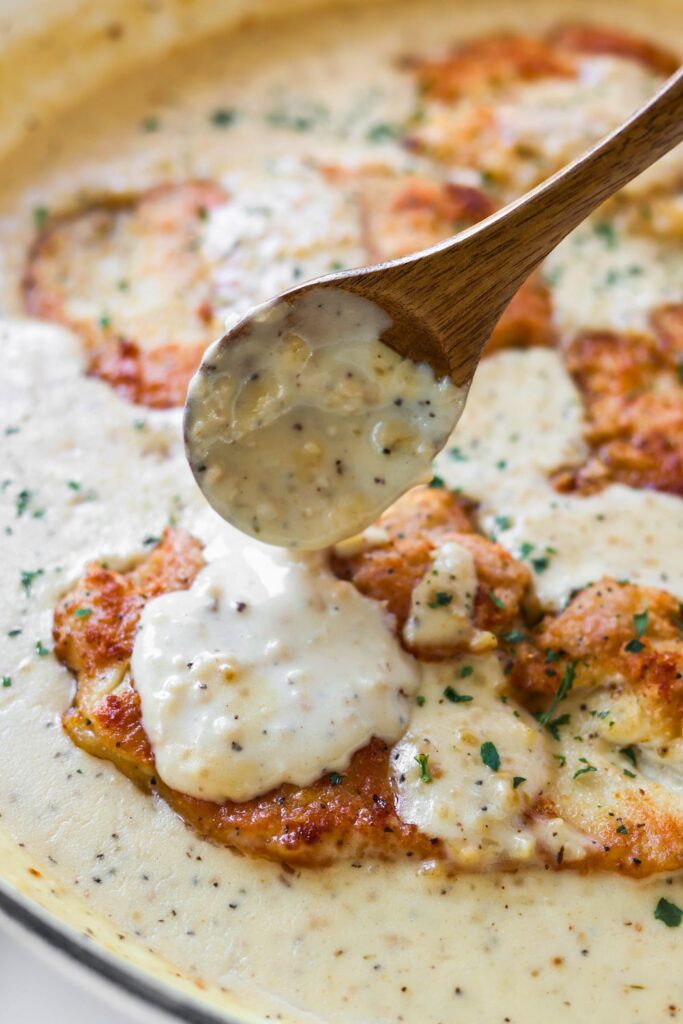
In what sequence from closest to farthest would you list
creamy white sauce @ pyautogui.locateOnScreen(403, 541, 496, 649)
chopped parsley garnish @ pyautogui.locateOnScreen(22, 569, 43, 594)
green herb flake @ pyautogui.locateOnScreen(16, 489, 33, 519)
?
creamy white sauce @ pyautogui.locateOnScreen(403, 541, 496, 649) < chopped parsley garnish @ pyautogui.locateOnScreen(22, 569, 43, 594) < green herb flake @ pyautogui.locateOnScreen(16, 489, 33, 519)

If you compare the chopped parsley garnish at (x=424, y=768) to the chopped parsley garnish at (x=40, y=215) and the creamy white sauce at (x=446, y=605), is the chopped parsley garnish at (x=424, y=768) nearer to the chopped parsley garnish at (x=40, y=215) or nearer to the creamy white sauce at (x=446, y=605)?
the creamy white sauce at (x=446, y=605)

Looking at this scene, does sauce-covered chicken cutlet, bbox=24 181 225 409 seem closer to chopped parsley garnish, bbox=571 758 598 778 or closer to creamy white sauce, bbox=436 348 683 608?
creamy white sauce, bbox=436 348 683 608

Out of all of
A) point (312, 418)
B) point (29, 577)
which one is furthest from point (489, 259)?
point (29, 577)

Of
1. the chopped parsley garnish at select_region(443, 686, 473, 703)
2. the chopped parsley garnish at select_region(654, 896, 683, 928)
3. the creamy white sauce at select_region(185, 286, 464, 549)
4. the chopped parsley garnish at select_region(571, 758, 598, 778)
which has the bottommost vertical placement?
the chopped parsley garnish at select_region(654, 896, 683, 928)

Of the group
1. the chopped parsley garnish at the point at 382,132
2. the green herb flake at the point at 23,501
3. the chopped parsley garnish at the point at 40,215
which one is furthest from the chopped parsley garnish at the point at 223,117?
the green herb flake at the point at 23,501

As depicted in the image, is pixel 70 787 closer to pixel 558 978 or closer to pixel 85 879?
pixel 85 879

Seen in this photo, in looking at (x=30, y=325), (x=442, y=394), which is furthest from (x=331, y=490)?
(x=30, y=325)

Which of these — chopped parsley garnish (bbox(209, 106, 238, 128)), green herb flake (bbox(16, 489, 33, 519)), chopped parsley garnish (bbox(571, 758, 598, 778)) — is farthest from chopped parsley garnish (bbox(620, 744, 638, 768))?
chopped parsley garnish (bbox(209, 106, 238, 128))
